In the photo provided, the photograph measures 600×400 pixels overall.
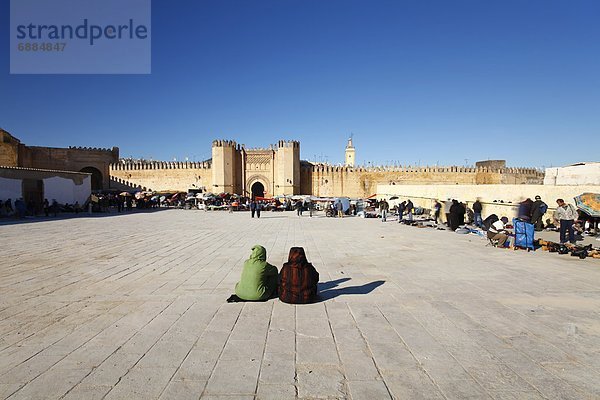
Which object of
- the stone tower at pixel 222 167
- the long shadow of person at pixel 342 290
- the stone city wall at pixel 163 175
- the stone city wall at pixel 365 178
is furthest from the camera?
the stone city wall at pixel 365 178

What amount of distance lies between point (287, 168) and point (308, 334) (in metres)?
31.7

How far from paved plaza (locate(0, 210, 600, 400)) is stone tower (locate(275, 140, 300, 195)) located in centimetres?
2852

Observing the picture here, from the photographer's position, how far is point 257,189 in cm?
3678

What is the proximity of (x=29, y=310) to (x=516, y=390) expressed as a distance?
14.3 ft

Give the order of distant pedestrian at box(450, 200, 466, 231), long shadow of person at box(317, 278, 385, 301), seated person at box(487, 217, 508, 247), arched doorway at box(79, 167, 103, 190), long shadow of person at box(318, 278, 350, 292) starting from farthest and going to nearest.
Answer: arched doorway at box(79, 167, 103, 190)
distant pedestrian at box(450, 200, 466, 231)
seated person at box(487, 217, 508, 247)
long shadow of person at box(318, 278, 350, 292)
long shadow of person at box(317, 278, 385, 301)

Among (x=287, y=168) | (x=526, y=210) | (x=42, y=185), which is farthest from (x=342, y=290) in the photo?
(x=287, y=168)

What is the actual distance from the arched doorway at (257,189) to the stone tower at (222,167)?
2.58m

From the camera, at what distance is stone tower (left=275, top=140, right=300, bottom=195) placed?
34.3 metres

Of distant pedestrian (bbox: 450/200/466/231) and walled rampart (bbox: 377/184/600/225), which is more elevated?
walled rampart (bbox: 377/184/600/225)

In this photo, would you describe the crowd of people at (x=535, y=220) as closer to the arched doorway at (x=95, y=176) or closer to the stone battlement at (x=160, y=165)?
the stone battlement at (x=160, y=165)

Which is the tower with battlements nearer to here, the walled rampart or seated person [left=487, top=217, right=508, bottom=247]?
the walled rampart

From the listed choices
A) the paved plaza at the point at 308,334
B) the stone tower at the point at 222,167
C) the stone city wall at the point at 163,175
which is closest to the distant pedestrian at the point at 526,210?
the paved plaza at the point at 308,334

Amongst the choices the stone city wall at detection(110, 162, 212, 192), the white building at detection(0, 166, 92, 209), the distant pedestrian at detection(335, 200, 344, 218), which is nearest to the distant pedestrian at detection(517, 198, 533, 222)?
the distant pedestrian at detection(335, 200, 344, 218)

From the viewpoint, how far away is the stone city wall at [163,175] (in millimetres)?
35844
